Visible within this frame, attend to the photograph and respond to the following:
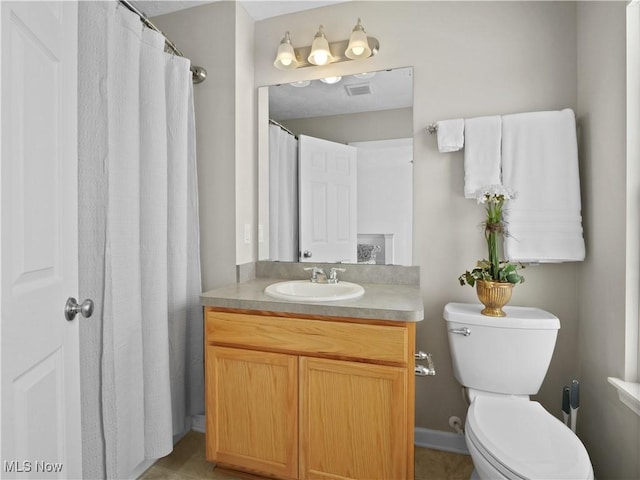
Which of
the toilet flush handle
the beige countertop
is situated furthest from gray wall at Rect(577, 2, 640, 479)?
the beige countertop

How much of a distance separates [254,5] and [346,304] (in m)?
1.75

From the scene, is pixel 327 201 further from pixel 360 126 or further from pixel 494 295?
pixel 494 295

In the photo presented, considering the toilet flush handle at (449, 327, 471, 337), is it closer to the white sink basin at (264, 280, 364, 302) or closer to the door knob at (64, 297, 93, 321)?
the white sink basin at (264, 280, 364, 302)

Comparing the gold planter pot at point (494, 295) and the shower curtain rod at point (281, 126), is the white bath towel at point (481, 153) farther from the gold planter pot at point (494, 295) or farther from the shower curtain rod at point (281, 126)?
the shower curtain rod at point (281, 126)

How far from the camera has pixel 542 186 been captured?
162cm

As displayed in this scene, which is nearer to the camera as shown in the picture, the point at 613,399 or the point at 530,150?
the point at 613,399

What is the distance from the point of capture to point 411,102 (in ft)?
6.15

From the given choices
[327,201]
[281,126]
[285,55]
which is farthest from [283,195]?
[285,55]

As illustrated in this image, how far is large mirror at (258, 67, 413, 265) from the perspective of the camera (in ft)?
6.22

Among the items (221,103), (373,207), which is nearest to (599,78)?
(373,207)

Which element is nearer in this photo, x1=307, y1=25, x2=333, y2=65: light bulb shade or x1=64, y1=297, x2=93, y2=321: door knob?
x1=64, y1=297, x2=93, y2=321: door knob

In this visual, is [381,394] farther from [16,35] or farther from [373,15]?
[373,15]

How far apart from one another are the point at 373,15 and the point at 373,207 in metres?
1.05

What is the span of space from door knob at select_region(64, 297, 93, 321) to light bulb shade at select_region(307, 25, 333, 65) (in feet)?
5.21
